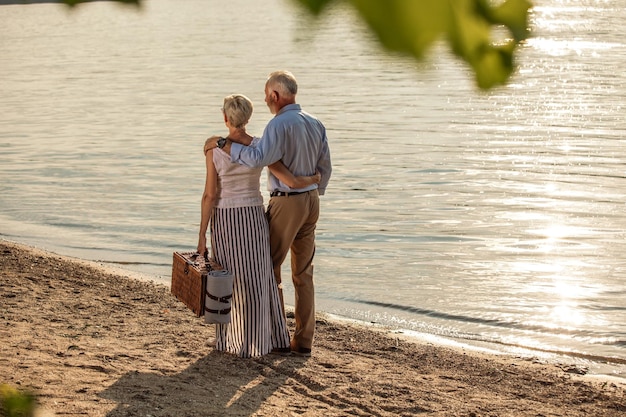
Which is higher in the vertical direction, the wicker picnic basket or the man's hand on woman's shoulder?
the man's hand on woman's shoulder

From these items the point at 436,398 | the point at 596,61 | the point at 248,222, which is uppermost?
the point at 596,61

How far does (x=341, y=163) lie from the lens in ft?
60.7

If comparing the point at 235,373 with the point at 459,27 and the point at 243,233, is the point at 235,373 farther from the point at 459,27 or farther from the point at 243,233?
the point at 459,27

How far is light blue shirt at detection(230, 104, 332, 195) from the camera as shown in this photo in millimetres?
6328

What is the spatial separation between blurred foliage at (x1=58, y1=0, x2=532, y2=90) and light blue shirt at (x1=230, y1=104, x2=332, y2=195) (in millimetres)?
5229

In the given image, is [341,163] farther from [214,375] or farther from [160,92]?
[160,92]

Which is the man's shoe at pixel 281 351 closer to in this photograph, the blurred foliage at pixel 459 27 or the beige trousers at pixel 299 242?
the beige trousers at pixel 299 242

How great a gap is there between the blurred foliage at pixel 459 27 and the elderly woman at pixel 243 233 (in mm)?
5294

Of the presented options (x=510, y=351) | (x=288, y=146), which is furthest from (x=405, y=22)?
(x=510, y=351)

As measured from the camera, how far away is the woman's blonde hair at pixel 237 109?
634 centimetres

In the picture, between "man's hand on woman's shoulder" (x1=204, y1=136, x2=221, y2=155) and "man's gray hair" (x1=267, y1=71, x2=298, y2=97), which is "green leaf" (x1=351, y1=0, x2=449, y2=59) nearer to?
"man's gray hair" (x1=267, y1=71, x2=298, y2=97)

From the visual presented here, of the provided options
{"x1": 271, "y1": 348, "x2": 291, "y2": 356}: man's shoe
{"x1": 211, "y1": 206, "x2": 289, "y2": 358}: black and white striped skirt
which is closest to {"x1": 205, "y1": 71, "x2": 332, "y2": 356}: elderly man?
{"x1": 211, "y1": 206, "x2": 289, "y2": 358}: black and white striped skirt

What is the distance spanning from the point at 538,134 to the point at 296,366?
53.3 feet

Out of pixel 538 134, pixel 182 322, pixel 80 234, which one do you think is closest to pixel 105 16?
pixel 538 134
